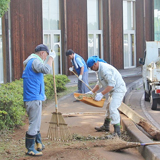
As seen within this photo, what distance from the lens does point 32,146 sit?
6.43 m

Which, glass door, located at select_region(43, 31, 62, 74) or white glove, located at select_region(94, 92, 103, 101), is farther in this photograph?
glass door, located at select_region(43, 31, 62, 74)

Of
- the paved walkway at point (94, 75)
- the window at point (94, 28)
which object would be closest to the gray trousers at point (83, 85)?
the paved walkway at point (94, 75)

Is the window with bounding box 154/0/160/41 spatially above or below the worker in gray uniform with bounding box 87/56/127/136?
above

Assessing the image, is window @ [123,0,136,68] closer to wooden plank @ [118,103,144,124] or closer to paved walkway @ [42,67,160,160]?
paved walkway @ [42,67,160,160]

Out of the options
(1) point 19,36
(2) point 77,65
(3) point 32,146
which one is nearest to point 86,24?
(1) point 19,36

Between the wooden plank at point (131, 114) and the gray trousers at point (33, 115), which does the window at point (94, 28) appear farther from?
the gray trousers at point (33, 115)

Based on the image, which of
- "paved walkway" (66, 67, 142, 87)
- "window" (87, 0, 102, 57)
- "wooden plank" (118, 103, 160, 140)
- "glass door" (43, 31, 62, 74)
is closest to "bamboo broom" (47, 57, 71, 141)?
"wooden plank" (118, 103, 160, 140)

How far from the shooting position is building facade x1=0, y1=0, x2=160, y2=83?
55.0 ft

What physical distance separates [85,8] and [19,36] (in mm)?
5827

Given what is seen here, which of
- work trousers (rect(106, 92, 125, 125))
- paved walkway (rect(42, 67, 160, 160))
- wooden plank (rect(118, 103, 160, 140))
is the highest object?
work trousers (rect(106, 92, 125, 125))

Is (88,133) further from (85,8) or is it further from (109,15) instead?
(109,15)

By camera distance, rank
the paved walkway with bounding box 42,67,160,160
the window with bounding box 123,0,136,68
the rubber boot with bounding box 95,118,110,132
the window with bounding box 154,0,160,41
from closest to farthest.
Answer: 1. the paved walkway with bounding box 42,67,160,160
2. the rubber boot with bounding box 95,118,110,132
3. the window with bounding box 123,0,136,68
4. the window with bounding box 154,0,160,41

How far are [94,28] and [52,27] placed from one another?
13.2 feet

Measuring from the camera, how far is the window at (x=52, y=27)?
19406 millimetres
